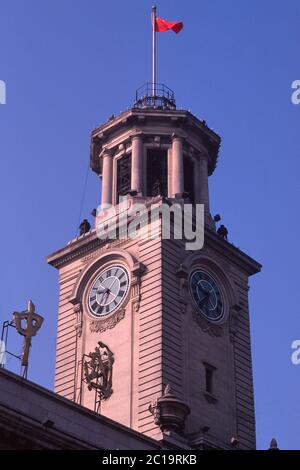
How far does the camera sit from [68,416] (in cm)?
4528

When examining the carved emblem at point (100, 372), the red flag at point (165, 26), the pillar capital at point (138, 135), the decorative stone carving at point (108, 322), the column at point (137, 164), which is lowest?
the carved emblem at point (100, 372)

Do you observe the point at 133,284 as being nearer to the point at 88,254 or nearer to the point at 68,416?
the point at 88,254

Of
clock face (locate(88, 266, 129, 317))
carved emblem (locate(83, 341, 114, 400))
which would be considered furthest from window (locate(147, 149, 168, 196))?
carved emblem (locate(83, 341, 114, 400))

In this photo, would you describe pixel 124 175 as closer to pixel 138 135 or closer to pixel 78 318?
pixel 138 135

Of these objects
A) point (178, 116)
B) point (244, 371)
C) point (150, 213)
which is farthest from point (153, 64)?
point (244, 371)

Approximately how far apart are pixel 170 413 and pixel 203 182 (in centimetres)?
2149

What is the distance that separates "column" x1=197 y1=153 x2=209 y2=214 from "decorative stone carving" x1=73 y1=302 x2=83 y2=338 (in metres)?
10.6

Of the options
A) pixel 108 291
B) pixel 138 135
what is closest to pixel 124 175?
pixel 138 135

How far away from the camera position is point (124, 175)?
239ft

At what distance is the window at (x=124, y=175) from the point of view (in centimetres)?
7200

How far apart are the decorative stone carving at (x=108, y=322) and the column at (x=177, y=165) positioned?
911 centimetres

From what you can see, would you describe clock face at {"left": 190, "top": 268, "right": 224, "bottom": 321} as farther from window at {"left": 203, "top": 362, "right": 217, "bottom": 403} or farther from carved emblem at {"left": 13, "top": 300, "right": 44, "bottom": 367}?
carved emblem at {"left": 13, "top": 300, "right": 44, "bottom": 367}

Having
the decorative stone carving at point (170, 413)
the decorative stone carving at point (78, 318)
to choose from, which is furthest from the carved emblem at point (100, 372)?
the decorative stone carving at point (170, 413)

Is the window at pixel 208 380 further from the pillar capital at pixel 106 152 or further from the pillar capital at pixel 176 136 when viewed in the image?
the pillar capital at pixel 106 152
